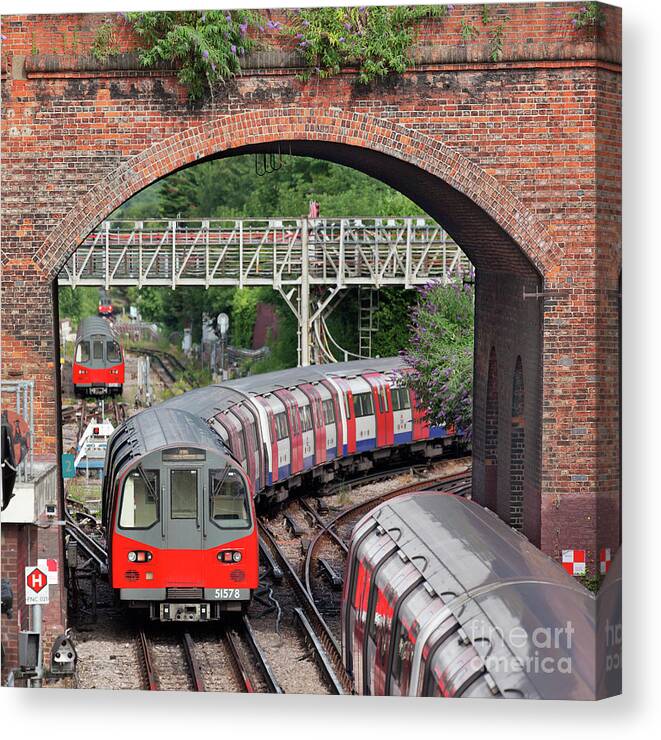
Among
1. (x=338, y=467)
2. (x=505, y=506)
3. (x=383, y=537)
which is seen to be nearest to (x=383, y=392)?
(x=338, y=467)

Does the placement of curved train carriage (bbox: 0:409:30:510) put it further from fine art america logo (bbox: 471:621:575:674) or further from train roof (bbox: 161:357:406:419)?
train roof (bbox: 161:357:406:419)

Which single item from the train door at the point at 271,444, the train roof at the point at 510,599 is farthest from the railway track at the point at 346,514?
the train roof at the point at 510,599

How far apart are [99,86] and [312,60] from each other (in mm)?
1969

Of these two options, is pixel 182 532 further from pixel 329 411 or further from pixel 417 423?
pixel 417 423

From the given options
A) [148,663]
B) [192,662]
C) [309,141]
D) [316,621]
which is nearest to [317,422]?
[316,621]

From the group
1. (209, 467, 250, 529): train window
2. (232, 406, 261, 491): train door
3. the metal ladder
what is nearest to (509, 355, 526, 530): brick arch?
(209, 467, 250, 529): train window

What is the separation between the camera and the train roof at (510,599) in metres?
9.77

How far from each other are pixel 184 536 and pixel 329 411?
32.6 feet

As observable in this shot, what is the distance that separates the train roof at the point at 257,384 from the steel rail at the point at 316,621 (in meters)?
2.18

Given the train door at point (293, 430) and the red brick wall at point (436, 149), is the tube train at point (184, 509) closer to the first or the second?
the red brick wall at point (436, 149)

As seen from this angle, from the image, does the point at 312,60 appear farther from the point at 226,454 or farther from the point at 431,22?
the point at 226,454

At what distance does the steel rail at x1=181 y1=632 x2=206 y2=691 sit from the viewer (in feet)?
43.1

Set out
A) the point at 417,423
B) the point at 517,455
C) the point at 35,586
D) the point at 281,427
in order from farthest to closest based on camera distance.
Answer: the point at 417,423
the point at 281,427
the point at 517,455
the point at 35,586

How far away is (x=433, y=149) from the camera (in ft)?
41.9
